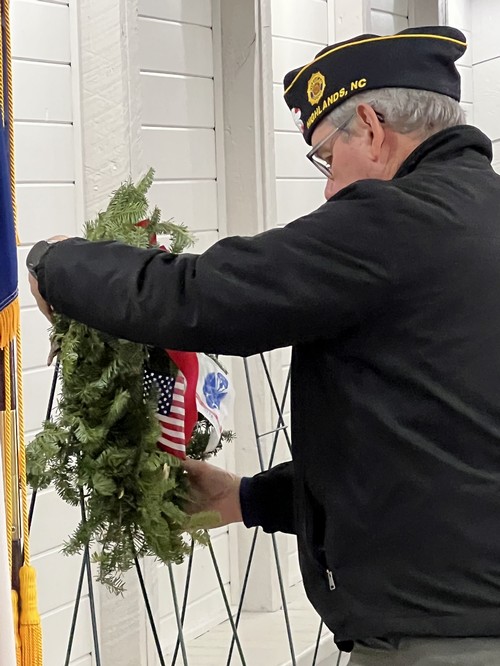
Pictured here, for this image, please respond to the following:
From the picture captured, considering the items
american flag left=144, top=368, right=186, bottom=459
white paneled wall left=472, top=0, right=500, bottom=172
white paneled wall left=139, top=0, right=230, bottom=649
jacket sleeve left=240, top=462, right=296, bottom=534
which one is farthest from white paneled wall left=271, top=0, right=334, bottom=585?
american flag left=144, top=368, right=186, bottom=459

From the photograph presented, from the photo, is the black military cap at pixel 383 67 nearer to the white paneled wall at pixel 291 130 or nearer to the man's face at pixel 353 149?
the man's face at pixel 353 149

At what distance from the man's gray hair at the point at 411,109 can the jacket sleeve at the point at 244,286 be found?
0.20 metres

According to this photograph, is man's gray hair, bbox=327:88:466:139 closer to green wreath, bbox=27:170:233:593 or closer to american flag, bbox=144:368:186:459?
green wreath, bbox=27:170:233:593

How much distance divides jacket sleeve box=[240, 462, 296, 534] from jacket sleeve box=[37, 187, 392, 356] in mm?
472

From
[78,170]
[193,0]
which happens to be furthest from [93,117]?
[193,0]

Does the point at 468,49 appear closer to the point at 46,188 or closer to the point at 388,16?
the point at 388,16

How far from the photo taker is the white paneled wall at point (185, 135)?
10.3ft

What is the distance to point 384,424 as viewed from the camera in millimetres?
1472

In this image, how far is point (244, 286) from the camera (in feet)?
4.60

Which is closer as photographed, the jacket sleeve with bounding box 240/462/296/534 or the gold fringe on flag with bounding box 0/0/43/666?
the gold fringe on flag with bounding box 0/0/43/666

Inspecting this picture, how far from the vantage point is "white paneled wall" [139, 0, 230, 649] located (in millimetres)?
3146

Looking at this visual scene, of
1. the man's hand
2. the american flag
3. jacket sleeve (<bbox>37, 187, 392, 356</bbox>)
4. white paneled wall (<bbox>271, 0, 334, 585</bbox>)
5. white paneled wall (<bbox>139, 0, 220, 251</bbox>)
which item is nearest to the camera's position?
jacket sleeve (<bbox>37, 187, 392, 356</bbox>)

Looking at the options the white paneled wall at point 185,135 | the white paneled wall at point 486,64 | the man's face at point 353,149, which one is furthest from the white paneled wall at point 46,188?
the white paneled wall at point 486,64

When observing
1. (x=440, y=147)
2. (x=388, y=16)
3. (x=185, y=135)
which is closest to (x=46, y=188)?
(x=185, y=135)
